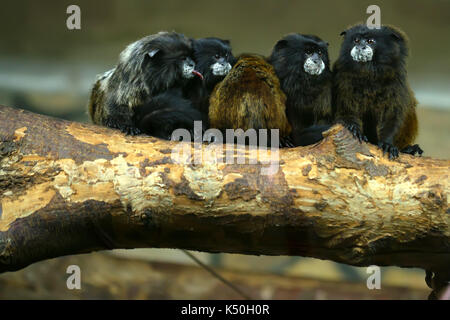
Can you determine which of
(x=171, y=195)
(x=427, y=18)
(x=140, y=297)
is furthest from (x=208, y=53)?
(x=140, y=297)

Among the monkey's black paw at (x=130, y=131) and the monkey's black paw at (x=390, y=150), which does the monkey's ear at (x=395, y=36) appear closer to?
the monkey's black paw at (x=390, y=150)

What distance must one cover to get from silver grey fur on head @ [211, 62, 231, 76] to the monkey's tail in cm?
63

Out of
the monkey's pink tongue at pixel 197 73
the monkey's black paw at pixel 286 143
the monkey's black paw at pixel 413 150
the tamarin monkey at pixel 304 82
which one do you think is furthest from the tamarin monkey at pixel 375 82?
the monkey's pink tongue at pixel 197 73

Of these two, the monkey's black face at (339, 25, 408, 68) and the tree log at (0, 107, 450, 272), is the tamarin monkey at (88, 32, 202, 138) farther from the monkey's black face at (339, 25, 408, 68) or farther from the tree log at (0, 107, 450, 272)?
the monkey's black face at (339, 25, 408, 68)

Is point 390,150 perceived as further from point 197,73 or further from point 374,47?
point 197,73

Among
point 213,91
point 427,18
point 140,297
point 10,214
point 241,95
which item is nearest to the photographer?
point 10,214

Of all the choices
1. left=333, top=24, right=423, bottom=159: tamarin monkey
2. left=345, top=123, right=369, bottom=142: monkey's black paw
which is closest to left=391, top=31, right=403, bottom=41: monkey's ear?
left=333, top=24, right=423, bottom=159: tamarin monkey

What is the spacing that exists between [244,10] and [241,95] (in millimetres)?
3015

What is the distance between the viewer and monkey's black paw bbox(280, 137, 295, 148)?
3148 mm

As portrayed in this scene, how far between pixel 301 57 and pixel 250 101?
0.47 m

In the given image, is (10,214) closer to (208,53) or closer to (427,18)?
(208,53)

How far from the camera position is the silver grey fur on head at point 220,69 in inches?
129

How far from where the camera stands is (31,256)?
2.47 meters

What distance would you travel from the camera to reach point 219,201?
2492mm
